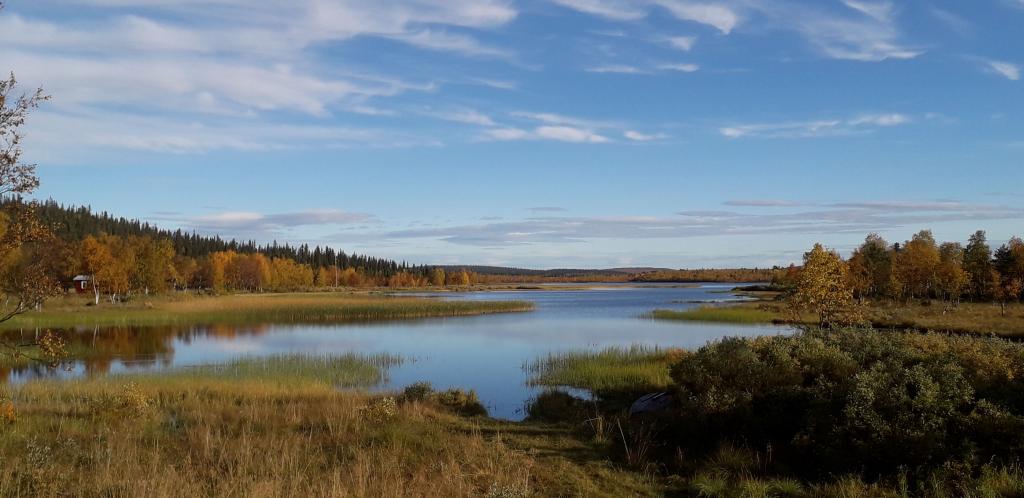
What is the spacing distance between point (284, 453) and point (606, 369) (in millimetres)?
16892

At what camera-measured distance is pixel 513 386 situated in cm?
2470

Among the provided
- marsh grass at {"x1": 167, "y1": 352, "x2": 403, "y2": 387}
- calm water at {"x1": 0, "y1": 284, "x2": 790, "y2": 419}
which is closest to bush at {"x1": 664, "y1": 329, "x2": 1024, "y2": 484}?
calm water at {"x1": 0, "y1": 284, "x2": 790, "y2": 419}

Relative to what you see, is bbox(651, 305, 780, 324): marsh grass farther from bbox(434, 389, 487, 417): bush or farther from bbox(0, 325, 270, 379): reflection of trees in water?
bbox(434, 389, 487, 417): bush

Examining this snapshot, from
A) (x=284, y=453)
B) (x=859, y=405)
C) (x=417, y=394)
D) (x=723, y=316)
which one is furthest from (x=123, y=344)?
(x=723, y=316)

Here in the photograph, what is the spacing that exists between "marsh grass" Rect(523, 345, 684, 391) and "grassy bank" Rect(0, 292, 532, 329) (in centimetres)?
3415

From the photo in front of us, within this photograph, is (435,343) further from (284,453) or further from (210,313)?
(210,313)

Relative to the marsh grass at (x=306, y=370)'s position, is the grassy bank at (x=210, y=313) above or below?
below

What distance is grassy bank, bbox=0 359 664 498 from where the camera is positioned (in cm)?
877

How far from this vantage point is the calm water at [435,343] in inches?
1068

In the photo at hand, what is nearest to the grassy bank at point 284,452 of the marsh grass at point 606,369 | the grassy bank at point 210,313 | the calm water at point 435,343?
the calm water at point 435,343

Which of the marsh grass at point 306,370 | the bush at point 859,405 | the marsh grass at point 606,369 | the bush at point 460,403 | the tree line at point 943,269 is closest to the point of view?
the bush at point 859,405

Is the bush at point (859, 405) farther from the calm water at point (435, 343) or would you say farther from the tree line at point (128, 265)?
the tree line at point (128, 265)

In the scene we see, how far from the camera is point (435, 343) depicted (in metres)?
40.4

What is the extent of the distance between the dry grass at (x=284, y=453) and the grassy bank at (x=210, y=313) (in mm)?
40021
